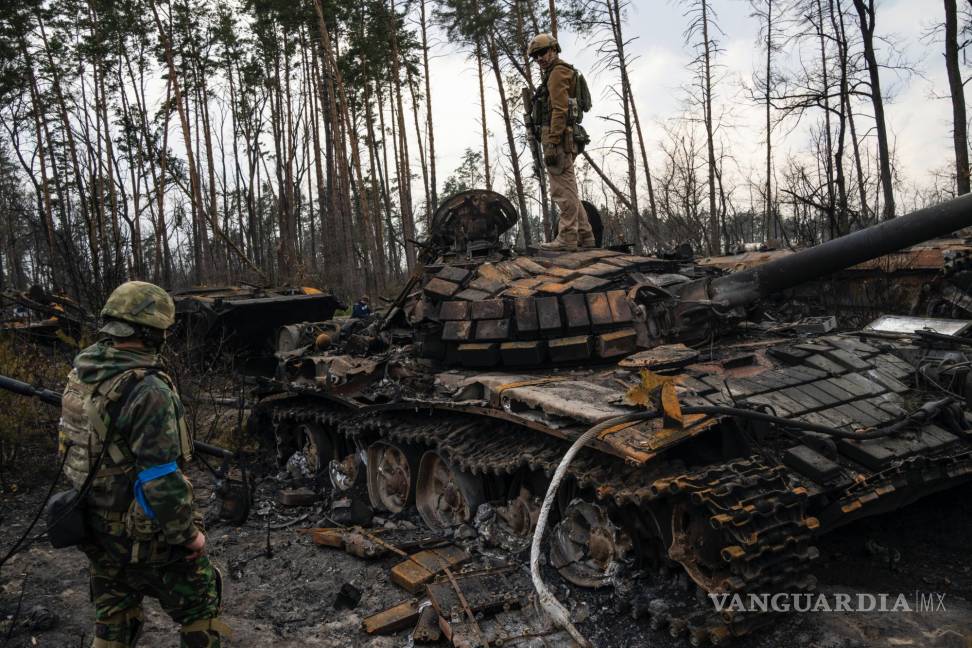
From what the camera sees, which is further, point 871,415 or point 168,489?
point 871,415

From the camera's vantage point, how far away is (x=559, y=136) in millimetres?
7301

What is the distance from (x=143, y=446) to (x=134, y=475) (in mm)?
221

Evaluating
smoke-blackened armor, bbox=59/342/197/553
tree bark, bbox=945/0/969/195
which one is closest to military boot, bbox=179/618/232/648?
smoke-blackened armor, bbox=59/342/197/553

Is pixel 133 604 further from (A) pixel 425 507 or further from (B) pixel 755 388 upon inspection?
(B) pixel 755 388

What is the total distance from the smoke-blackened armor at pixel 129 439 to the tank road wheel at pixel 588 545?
8.22 ft

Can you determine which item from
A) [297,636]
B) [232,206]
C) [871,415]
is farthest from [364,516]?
[232,206]

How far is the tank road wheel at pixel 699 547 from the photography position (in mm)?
3598

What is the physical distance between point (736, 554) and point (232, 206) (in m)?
38.6

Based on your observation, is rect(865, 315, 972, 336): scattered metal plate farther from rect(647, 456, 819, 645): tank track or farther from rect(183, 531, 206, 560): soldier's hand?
rect(183, 531, 206, 560): soldier's hand

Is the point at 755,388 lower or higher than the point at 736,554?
higher

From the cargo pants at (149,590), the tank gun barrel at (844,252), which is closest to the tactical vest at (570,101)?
the tank gun barrel at (844,252)

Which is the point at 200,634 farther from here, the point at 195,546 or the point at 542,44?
the point at 542,44

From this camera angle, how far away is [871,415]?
4.53m

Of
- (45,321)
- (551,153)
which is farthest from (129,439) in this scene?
(45,321)
